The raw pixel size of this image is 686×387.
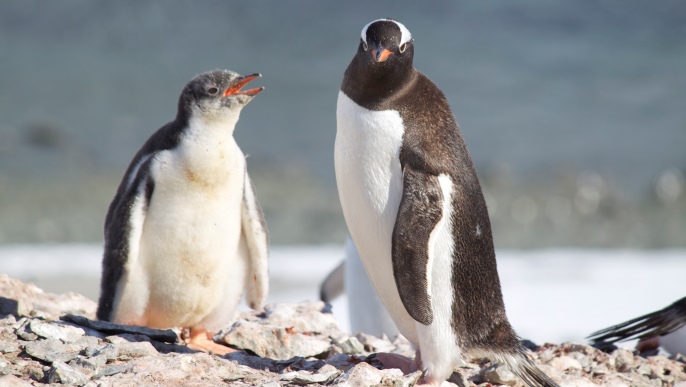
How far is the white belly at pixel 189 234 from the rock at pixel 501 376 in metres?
1.35

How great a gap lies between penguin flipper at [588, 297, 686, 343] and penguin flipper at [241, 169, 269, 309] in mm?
1682

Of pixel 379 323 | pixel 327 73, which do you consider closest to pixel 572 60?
pixel 327 73

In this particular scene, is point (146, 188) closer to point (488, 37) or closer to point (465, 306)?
point (465, 306)

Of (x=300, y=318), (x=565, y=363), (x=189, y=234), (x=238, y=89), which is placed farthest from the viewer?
(x=300, y=318)

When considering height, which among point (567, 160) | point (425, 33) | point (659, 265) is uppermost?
point (425, 33)

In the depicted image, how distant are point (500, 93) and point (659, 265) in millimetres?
9100

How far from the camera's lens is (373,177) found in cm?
336

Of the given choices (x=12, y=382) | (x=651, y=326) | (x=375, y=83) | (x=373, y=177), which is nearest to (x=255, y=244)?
(x=373, y=177)

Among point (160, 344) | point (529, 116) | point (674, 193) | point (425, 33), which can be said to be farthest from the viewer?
point (425, 33)

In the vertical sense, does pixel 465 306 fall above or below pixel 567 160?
below

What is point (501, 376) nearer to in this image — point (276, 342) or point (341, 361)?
point (341, 361)

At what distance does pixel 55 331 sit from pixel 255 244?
118 cm

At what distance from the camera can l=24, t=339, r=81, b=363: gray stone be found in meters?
3.24

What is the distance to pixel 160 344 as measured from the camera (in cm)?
382
